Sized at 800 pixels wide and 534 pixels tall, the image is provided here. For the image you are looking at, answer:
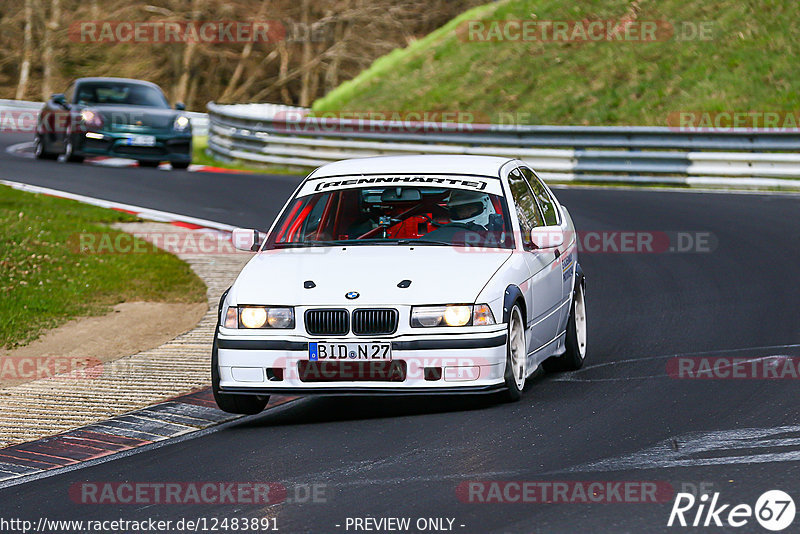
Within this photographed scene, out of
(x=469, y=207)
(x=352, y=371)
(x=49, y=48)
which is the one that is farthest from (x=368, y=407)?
(x=49, y=48)

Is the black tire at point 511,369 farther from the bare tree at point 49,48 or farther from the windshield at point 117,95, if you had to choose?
the bare tree at point 49,48

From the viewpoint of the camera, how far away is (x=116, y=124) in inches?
947

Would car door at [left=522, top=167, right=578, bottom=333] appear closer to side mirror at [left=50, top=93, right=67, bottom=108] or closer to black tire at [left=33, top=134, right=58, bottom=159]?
side mirror at [left=50, top=93, right=67, bottom=108]

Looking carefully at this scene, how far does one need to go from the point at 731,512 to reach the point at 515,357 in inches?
104

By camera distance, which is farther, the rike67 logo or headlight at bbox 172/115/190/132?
headlight at bbox 172/115/190/132

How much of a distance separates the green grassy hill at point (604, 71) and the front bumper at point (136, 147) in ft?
28.1

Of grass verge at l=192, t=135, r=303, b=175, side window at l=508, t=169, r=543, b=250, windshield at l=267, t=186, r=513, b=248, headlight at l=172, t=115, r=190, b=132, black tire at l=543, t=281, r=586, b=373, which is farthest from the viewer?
grass verge at l=192, t=135, r=303, b=175

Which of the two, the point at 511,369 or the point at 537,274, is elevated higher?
the point at 537,274

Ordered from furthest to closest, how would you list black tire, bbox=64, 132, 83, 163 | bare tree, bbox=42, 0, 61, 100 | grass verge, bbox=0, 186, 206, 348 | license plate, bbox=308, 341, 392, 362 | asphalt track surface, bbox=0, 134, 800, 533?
bare tree, bbox=42, 0, 61, 100 < black tire, bbox=64, 132, 83, 163 < grass verge, bbox=0, 186, 206, 348 < license plate, bbox=308, 341, 392, 362 < asphalt track surface, bbox=0, 134, 800, 533

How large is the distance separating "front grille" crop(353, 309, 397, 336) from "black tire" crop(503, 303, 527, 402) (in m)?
0.68

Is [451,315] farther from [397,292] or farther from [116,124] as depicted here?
[116,124]

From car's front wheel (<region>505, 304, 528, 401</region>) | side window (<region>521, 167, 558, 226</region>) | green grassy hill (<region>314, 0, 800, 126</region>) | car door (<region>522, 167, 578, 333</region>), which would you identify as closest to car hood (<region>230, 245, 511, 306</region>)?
car's front wheel (<region>505, 304, 528, 401</region>)

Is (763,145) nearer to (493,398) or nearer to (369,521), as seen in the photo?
(493,398)

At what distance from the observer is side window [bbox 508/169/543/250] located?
8625 millimetres
